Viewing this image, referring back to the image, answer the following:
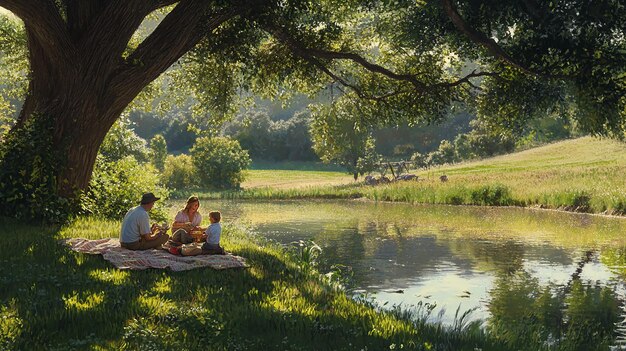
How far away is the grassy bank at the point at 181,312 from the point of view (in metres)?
9.38

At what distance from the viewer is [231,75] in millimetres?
26562

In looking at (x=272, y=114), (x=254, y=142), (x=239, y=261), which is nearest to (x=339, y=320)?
(x=239, y=261)

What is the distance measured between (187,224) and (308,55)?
859 cm

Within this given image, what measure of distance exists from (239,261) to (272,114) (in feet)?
547

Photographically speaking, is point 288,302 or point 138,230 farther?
point 138,230

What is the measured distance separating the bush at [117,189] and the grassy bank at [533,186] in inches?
1103

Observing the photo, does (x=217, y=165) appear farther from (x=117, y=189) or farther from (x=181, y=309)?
(x=181, y=309)

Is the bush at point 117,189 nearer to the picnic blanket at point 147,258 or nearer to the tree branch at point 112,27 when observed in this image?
the tree branch at point 112,27

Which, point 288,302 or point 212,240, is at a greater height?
point 212,240

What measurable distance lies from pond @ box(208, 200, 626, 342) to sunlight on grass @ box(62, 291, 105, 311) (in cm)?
627

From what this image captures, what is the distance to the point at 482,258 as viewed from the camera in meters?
25.0

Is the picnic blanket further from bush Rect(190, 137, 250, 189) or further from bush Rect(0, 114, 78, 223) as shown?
bush Rect(190, 137, 250, 189)

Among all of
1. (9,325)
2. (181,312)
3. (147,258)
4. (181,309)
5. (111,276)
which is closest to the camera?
(9,325)

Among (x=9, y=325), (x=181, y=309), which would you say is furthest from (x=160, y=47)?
(x=9, y=325)
